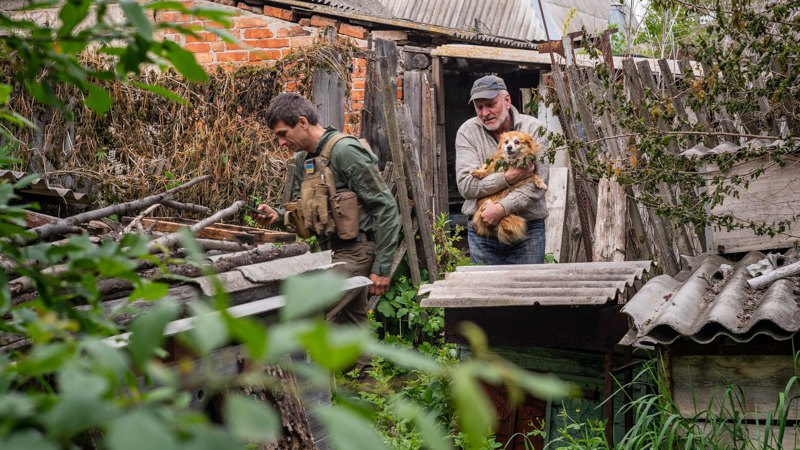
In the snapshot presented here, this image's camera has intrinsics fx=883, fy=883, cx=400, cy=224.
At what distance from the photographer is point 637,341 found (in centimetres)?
426

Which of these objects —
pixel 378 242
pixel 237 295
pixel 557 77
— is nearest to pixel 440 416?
pixel 378 242

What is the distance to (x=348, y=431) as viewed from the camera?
689mm

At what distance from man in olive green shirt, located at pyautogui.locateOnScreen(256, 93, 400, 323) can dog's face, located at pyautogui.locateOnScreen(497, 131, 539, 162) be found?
94 centimetres

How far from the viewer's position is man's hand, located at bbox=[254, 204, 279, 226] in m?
6.70

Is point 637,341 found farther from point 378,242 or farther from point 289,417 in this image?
point 378,242

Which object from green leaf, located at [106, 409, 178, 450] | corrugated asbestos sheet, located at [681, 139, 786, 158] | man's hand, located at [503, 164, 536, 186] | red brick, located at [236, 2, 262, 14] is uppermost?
red brick, located at [236, 2, 262, 14]

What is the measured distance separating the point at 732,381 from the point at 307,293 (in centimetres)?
390

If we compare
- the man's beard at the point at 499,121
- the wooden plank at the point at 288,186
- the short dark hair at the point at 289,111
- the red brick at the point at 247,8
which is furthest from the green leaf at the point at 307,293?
the red brick at the point at 247,8

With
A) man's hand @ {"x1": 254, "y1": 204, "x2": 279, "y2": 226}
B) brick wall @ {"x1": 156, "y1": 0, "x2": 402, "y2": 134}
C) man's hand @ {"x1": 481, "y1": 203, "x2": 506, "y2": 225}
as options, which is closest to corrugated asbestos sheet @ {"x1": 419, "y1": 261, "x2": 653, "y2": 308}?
man's hand @ {"x1": 481, "y1": 203, "x2": 506, "y2": 225}

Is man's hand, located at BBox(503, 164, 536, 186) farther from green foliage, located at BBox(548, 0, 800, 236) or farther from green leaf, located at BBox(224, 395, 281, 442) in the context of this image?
green leaf, located at BBox(224, 395, 281, 442)

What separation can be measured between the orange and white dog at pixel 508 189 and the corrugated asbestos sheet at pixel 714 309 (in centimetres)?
164

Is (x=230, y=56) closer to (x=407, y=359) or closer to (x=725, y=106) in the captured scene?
(x=725, y=106)

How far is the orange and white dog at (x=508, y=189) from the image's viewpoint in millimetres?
6609

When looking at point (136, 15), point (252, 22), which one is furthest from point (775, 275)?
point (252, 22)
